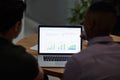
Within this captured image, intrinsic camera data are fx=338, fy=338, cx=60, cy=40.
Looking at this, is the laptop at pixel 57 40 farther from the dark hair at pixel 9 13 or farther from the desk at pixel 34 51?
the dark hair at pixel 9 13

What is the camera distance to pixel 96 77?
5.71 ft

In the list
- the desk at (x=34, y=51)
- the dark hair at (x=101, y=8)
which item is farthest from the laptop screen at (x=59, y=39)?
the dark hair at (x=101, y=8)

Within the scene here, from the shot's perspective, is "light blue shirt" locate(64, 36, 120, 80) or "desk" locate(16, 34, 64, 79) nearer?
"light blue shirt" locate(64, 36, 120, 80)

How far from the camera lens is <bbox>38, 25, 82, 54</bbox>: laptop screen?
281 cm

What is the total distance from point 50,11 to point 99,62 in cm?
438

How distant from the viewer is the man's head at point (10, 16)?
1693 millimetres

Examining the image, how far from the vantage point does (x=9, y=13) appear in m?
1.70

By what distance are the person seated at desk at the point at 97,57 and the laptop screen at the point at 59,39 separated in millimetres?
835

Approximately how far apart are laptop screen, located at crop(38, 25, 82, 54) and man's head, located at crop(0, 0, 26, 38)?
1.04 m

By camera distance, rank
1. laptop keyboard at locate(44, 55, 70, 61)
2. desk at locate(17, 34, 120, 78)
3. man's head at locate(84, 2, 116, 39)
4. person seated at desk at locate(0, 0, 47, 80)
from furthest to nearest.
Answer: laptop keyboard at locate(44, 55, 70, 61) < desk at locate(17, 34, 120, 78) < man's head at locate(84, 2, 116, 39) < person seated at desk at locate(0, 0, 47, 80)

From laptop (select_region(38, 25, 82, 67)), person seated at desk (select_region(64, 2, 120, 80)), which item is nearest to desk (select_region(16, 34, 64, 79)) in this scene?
laptop (select_region(38, 25, 82, 67))

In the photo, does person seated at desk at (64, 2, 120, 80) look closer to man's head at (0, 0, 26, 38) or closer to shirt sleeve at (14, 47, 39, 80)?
shirt sleeve at (14, 47, 39, 80)

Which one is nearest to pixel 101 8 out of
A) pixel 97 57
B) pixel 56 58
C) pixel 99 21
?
pixel 99 21

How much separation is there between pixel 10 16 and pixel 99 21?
1.75ft
